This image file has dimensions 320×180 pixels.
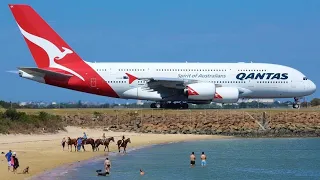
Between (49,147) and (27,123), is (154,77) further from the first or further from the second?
(49,147)

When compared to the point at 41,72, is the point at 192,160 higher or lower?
lower

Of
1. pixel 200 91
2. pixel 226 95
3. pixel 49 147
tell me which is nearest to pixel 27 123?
pixel 49 147

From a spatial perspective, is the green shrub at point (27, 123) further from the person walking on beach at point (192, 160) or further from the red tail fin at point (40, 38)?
the person walking on beach at point (192, 160)

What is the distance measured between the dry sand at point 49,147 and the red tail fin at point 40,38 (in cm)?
959

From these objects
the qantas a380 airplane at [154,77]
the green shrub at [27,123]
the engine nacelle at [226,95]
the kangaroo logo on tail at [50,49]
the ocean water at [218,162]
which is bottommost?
the ocean water at [218,162]

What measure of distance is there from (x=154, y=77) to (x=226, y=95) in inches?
268

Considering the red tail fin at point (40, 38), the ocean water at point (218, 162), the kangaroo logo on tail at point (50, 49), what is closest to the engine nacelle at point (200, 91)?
the ocean water at point (218, 162)

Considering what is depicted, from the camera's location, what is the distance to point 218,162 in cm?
4225

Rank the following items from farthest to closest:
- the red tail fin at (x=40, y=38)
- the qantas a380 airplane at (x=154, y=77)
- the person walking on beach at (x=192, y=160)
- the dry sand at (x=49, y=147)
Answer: the red tail fin at (x=40, y=38), the qantas a380 airplane at (x=154, y=77), the person walking on beach at (x=192, y=160), the dry sand at (x=49, y=147)

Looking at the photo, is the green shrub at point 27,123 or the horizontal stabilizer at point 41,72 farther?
the horizontal stabilizer at point 41,72

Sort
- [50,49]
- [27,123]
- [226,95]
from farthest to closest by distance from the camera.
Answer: [50,49] → [226,95] → [27,123]

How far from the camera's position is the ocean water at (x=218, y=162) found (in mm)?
35281

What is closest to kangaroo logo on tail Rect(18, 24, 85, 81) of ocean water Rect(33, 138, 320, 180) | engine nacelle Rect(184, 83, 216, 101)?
engine nacelle Rect(184, 83, 216, 101)

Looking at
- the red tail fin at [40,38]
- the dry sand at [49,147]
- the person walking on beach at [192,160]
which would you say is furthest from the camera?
the red tail fin at [40,38]
